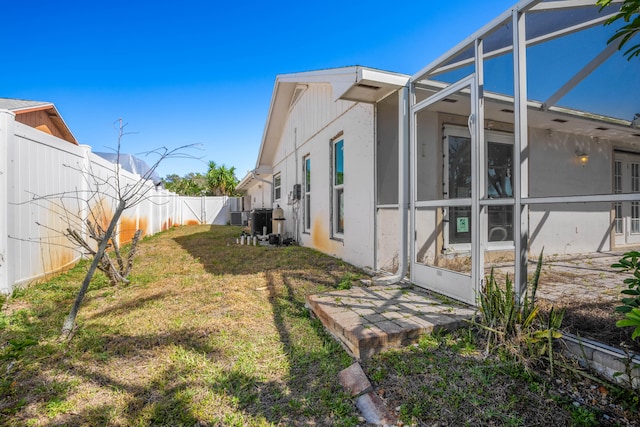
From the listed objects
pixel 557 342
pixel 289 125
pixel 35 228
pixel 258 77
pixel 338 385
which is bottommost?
pixel 338 385

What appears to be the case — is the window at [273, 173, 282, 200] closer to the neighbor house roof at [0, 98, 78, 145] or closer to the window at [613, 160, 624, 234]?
the neighbor house roof at [0, 98, 78, 145]

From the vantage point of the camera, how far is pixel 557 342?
1.96 metres

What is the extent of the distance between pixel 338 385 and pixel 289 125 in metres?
8.18

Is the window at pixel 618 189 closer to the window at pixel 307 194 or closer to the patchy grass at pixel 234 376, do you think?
the patchy grass at pixel 234 376

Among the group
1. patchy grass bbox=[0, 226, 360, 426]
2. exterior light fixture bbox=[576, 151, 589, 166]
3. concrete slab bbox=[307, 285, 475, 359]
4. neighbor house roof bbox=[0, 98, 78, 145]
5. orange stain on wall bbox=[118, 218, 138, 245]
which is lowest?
patchy grass bbox=[0, 226, 360, 426]

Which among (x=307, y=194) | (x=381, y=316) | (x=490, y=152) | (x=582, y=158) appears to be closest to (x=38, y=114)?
(x=307, y=194)

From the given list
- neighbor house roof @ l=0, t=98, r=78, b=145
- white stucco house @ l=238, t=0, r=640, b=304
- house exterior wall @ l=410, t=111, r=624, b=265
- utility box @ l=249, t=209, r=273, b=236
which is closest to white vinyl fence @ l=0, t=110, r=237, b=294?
white stucco house @ l=238, t=0, r=640, b=304

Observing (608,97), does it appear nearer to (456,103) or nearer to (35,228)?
(456,103)

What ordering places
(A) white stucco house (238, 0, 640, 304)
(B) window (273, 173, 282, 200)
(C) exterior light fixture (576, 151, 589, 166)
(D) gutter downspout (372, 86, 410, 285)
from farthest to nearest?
(B) window (273, 173, 282, 200)
(C) exterior light fixture (576, 151, 589, 166)
(D) gutter downspout (372, 86, 410, 285)
(A) white stucco house (238, 0, 640, 304)

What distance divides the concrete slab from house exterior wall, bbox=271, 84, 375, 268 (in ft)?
4.74

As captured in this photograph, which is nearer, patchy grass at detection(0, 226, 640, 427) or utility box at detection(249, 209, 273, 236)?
patchy grass at detection(0, 226, 640, 427)

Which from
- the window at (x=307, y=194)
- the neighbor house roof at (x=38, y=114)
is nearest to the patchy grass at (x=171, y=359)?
the window at (x=307, y=194)

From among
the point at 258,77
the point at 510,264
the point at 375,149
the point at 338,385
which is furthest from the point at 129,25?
the point at 510,264

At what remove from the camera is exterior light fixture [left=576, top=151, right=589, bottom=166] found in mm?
4367
